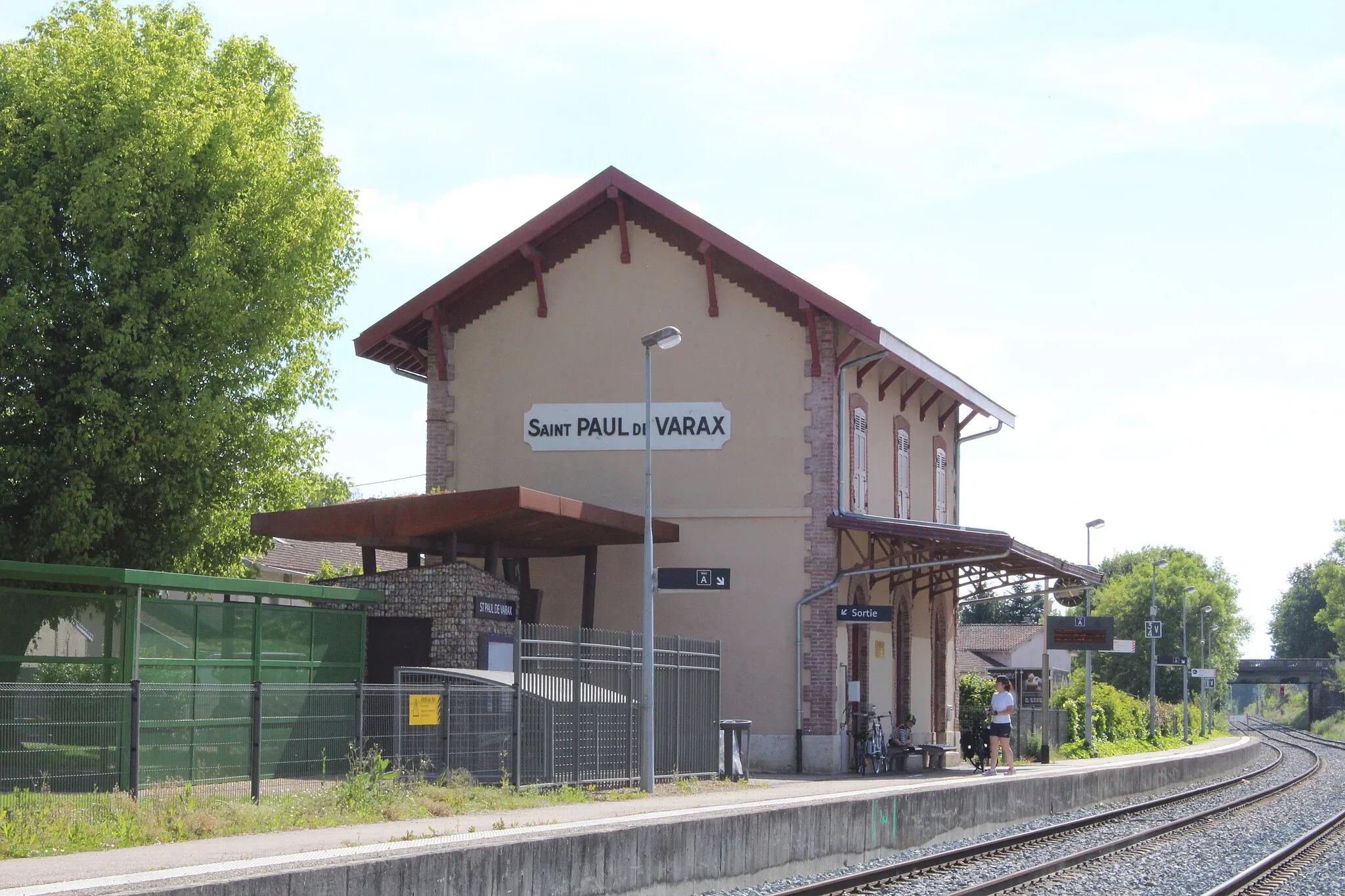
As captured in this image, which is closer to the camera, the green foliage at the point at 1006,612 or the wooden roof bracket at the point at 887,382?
the wooden roof bracket at the point at 887,382

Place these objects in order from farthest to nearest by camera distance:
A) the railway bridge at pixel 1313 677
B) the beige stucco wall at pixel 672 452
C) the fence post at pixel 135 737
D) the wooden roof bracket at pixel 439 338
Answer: the railway bridge at pixel 1313 677, the wooden roof bracket at pixel 439 338, the beige stucco wall at pixel 672 452, the fence post at pixel 135 737

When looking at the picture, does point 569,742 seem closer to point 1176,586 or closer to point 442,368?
point 442,368

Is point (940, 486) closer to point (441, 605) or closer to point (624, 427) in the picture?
point (624, 427)

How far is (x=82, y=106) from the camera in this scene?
2173 cm

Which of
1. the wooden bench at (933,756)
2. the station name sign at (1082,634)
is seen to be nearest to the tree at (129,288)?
the wooden bench at (933,756)

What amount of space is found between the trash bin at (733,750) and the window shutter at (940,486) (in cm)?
1159

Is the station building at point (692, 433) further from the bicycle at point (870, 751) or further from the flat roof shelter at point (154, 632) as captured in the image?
the flat roof shelter at point (154, 632)

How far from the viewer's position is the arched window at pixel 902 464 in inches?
1150

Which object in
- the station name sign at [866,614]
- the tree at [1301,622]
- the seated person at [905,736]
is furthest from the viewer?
the tree at [1301,622]

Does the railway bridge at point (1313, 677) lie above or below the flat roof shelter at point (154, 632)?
below

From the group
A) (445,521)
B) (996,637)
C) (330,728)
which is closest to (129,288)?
(445,521)

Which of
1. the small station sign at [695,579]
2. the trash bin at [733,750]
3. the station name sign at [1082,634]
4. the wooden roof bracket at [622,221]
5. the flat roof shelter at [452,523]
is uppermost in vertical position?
the wooden roof bracket at [622,221]

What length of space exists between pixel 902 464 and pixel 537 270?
26.8 feet

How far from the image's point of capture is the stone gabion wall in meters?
19.6
